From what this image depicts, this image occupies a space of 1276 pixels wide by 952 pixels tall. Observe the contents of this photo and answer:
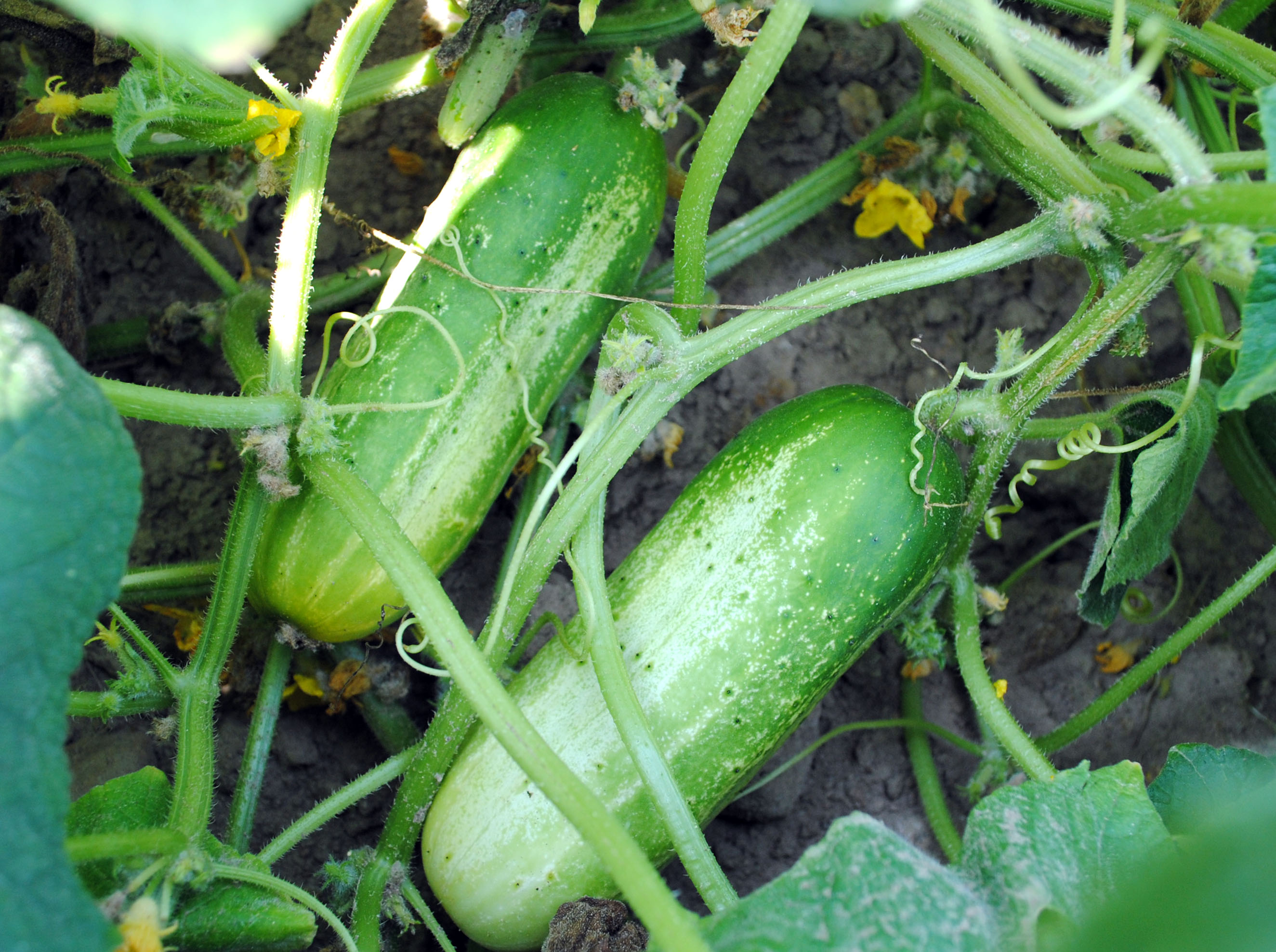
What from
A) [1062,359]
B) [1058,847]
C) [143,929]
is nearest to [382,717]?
[143,929]

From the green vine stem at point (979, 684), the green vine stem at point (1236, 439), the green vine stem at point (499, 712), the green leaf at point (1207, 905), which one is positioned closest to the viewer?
the green leaf at point (1207, 905)

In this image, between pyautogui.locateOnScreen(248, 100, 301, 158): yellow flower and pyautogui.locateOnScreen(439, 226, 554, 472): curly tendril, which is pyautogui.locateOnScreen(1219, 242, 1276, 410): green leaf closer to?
pyautogui.locateOnScreen(439, 226, 554, 472): curly tendril

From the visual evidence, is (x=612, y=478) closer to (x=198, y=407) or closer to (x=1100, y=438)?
(x=198, y=407)

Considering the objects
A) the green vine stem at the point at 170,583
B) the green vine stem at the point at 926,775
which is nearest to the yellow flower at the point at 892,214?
the green vine stem at the point at 926,775

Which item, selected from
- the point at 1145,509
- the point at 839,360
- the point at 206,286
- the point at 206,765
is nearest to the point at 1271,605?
the point at 1145,509

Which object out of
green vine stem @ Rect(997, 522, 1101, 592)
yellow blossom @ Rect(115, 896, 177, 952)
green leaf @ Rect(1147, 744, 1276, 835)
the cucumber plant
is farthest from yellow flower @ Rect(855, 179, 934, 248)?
yellow blossom @ Rect(115, 896, 177, 952)

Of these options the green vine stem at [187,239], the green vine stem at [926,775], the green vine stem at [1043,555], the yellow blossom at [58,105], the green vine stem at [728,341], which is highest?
the yellow blossom at [58,105]

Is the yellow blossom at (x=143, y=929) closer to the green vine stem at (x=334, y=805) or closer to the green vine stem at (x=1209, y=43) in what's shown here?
the green vine stem at (x=334, y=805)
